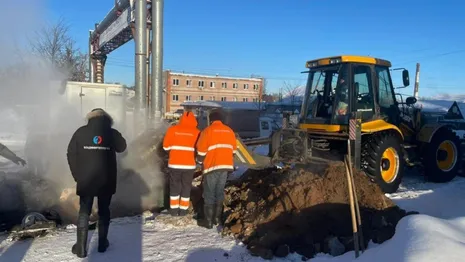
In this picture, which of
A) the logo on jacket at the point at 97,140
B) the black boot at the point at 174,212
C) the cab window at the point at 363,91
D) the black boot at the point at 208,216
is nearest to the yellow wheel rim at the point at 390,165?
the cab window at the point at 363,91

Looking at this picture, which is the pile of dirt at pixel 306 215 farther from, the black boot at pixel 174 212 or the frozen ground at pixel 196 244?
the black boot at pixel 174 212

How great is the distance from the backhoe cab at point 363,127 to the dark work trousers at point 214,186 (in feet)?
9.24

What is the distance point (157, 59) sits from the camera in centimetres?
977

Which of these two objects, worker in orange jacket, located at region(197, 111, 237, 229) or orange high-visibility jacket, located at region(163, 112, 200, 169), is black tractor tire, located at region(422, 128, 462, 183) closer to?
worker in orange jacket, located at region(197, 111, 237, 229)

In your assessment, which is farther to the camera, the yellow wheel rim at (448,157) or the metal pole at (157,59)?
the yellow wheel rim at (448,157)

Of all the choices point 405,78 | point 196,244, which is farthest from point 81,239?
point 405,78

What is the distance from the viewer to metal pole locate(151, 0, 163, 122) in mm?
9363

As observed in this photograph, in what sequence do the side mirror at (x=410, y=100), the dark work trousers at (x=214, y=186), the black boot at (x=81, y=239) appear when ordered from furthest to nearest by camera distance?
1. the side mirror at (x=410, y=100)
2. the dark work trousers at (x=214, y=186)
3. the black boot at (x=81, y=239)

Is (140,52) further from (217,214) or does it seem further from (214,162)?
(217,214)

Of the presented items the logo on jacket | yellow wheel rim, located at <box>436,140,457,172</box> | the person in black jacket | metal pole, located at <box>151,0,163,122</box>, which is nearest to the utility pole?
metal pole, located at <box>151,0,163,122</box>

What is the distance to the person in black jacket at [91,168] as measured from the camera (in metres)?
4.62

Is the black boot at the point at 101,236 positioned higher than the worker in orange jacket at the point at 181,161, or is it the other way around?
the worker in orange jacket at the point at 181,161

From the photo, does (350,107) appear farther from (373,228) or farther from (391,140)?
(373,228)

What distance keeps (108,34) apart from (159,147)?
22.6 feet
